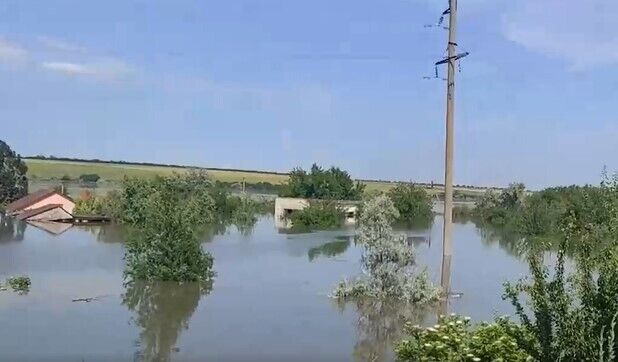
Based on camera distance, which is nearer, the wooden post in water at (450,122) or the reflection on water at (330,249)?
the wooden post in water at (450,122)

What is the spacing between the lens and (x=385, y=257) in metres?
13.7

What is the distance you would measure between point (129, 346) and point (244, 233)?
26860 millimetres

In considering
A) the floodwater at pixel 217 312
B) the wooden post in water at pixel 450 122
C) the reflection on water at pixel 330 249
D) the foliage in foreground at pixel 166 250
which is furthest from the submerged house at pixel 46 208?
the wooden post in water at pixel 450 122

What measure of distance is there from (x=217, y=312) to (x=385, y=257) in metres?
3.14

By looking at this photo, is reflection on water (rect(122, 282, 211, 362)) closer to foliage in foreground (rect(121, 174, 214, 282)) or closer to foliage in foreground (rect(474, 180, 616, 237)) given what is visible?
foliage in foreground (rect(121, 174, 214, 282))

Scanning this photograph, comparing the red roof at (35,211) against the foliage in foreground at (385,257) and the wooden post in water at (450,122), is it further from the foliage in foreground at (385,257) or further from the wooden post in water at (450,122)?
the wooden post in water at (450,122)

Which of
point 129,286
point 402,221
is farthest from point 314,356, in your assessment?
point 402,221

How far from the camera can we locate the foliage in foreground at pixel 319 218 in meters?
42.9

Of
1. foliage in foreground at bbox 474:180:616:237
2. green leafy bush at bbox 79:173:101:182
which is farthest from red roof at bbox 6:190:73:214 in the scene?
green leafy bush at bbox 79:173:101:182

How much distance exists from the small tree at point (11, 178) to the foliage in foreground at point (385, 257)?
142 feet

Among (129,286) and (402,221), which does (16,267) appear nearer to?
(129,286)

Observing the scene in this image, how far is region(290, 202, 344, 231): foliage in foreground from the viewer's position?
42906 mm

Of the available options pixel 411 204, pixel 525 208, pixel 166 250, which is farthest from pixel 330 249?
pixel 411 204

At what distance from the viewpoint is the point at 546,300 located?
4676 millimetres
